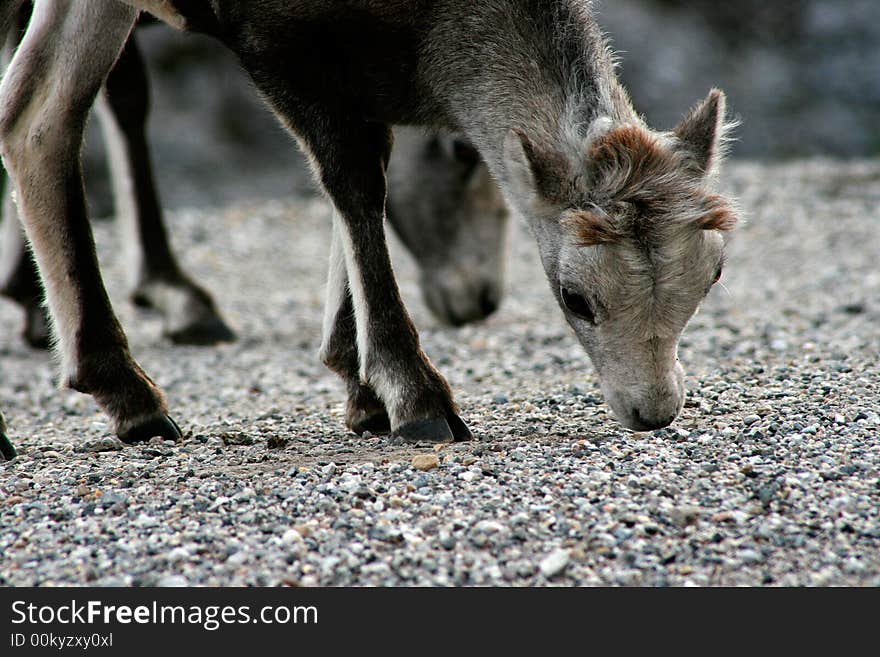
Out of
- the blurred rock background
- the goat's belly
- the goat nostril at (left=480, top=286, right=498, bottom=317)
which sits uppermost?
the blurred rock background

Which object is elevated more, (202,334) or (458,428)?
(202,334)

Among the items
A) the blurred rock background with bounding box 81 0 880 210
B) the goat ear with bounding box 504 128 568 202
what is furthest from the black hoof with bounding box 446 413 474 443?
the blurred rock background with bounding box 81 0 880 210

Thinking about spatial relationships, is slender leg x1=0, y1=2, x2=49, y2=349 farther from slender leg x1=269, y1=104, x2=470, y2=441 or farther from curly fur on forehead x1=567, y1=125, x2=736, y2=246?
curly fur on forehead x1=567, y1=125, x2=736, y2=246

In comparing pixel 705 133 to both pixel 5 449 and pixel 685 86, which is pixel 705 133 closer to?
pixel 5 449

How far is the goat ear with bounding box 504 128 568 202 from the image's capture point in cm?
464

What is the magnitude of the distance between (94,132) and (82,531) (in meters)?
13.1

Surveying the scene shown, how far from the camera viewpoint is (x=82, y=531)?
4133 millimetres

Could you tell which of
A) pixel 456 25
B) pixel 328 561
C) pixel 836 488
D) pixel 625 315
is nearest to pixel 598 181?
pixel 625 315

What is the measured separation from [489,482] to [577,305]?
78 cm

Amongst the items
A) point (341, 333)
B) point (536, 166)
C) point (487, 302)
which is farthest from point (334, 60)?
point (487, 302)

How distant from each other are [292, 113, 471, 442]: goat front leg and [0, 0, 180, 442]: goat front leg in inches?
41.8

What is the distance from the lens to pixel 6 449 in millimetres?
5250

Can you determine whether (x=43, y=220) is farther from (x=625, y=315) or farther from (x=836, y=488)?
(x=836, y=488)
